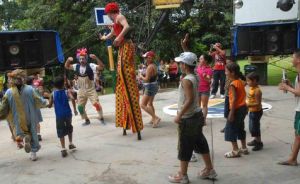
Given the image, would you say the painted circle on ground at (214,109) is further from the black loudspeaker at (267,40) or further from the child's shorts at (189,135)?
the child's shorts at (189,135)

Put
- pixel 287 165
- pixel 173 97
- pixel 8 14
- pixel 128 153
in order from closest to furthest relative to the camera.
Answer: pixel 287 165 < pixel 128 153 < pixel 173 97 < pixel 8 14

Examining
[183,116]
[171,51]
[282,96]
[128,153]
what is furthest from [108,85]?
[183,116]

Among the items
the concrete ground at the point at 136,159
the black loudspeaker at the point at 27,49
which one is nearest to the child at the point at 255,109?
the concrete ground at the point at 136,159

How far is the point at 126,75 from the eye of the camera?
24.3 ft

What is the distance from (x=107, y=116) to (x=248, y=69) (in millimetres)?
3843

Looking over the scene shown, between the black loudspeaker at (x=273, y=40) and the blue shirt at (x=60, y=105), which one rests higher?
the black loudspeaker at (x=273, y=40)

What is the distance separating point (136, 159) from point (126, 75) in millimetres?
1655

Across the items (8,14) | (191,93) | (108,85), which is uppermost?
(8,14)

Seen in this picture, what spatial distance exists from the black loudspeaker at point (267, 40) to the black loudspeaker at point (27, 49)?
17.4 feet

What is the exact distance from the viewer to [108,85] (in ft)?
87.4

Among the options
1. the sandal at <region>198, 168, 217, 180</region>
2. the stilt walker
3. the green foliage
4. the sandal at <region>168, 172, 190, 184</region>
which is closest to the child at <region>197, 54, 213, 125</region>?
the stilt walker

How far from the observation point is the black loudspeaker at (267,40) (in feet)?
38.3

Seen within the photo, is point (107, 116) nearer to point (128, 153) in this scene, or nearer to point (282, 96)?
point (128, 153)

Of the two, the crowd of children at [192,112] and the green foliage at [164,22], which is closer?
the crowd of children at [192,112]
